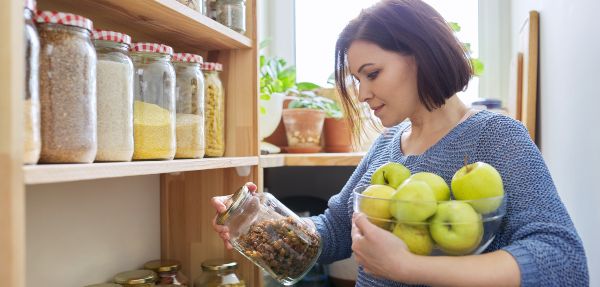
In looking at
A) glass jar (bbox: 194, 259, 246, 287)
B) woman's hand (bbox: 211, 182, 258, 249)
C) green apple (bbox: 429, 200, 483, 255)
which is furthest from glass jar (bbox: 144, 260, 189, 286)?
green apple (bbox: 429, 200, 483, 255)

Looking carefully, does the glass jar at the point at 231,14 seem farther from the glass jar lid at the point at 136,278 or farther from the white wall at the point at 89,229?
the glass jar lid at the point at 136,278

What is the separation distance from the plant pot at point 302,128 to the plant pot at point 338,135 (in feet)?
0.36

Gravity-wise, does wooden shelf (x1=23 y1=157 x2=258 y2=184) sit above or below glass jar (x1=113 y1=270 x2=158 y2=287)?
above

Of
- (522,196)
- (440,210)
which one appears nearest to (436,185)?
(440,210)

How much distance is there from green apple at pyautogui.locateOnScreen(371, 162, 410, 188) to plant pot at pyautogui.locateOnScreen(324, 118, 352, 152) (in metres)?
0.96

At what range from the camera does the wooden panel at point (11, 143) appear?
0.51 metres

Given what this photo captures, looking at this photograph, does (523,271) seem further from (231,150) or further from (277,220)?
(231,150)

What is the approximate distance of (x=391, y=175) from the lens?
0.79 meters

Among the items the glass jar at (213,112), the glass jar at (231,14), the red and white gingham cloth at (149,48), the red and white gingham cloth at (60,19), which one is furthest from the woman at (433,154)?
the red and white gingham cloth at (60,19)

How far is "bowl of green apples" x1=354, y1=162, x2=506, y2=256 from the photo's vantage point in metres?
0.64

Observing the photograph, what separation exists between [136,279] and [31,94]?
19.2 inches

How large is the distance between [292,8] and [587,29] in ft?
5.06

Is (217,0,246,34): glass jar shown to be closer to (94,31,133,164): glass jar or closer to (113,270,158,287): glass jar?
(94,31,133,164): glass jar

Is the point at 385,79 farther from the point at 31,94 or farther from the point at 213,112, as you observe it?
the point at 31,94
